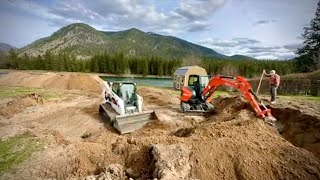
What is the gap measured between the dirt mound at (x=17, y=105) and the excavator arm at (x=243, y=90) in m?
10.4

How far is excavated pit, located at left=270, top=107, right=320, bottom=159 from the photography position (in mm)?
10273

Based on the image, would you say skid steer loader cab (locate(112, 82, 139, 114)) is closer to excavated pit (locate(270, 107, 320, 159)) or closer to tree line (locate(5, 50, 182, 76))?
excavated pit (locate(270, 107, 320, 159))

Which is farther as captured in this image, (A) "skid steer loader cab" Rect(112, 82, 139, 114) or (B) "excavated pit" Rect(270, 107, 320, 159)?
(A) "skid steer loader cab" Rect(112, 82, 139, 114)

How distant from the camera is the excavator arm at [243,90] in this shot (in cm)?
1151

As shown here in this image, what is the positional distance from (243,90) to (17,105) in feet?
42.6

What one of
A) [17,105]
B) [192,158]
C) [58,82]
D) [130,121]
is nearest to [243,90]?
[130,121]

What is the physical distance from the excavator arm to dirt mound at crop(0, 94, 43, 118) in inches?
409

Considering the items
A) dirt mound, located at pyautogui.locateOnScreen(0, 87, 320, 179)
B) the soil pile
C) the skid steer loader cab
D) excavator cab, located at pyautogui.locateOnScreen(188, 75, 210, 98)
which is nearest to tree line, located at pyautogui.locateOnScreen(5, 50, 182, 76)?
excavator cab, located at pyautogui.locateOnScreen(188, 75, 210, 98)

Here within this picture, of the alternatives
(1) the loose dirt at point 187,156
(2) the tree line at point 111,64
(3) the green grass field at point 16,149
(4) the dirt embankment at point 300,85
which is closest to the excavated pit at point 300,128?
(1) the loose dirt at point 187,156

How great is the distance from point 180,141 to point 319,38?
38773mm

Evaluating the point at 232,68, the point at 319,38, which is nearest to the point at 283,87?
the point at 319,38

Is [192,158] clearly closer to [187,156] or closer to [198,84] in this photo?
[187,156]

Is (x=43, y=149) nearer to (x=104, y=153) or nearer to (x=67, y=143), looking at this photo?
(x=67, y=143)

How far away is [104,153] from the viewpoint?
859 centimetres
